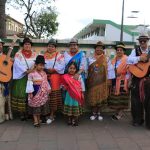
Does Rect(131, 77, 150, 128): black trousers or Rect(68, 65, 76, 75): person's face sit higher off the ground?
Rect(68, 65, 76, 75): person's face

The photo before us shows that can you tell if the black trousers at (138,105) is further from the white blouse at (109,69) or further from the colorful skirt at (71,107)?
the colorful skirt at (71,107)

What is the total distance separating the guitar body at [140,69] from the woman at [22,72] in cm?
195

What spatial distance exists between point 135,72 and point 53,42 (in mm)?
1719

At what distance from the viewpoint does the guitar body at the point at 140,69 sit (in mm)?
6625

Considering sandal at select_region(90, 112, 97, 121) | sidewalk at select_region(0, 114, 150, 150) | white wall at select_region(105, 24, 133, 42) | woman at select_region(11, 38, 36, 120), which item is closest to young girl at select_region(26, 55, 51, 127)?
woman at select_region(11, 38, 36, 120)

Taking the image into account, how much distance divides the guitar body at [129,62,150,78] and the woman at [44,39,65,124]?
54.0 inches

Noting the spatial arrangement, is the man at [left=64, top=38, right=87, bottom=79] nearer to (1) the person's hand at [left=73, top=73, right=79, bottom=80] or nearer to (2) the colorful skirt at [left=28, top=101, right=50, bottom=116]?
(1) the person's hand at [left=73, top=73, right=79, bottom=80]

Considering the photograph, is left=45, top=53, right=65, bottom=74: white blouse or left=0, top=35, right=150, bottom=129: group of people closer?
left=0, top=35, right=150, bottom=129: group of people

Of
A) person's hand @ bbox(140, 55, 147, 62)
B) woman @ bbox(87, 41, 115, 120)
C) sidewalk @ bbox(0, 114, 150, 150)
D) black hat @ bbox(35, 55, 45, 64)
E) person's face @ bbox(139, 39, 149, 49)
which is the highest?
person's face @ bbox(139, 39, 149, 49)

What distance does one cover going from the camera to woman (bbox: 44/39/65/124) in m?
6.89

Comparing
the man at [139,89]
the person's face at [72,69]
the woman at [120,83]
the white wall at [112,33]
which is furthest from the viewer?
the white wall at [112,33]

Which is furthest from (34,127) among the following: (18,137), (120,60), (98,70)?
(120,60)

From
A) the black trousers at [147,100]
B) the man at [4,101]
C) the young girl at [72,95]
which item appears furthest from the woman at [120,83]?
the man at [4,101]

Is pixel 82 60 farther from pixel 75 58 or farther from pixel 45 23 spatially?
pixel 45 23
